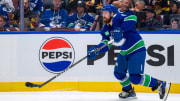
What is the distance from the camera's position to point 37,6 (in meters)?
6.12

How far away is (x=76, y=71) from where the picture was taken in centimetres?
591

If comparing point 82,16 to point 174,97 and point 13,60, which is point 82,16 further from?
point 174,97

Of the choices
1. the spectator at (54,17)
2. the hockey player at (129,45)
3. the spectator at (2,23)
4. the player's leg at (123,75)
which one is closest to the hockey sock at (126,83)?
the player's leg at (123,75)

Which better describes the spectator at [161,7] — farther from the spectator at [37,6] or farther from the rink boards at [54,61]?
the spectator at [37,6]

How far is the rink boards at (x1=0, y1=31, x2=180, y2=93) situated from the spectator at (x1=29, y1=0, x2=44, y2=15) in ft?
1.23

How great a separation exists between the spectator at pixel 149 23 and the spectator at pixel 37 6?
4.94 ft

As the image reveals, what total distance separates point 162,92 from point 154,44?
1.16 meters

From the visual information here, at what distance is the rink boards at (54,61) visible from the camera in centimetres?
591

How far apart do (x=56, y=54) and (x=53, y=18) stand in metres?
0.55

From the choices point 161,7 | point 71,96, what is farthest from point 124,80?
point 161,7

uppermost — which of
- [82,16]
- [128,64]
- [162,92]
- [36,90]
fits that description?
[82,16]

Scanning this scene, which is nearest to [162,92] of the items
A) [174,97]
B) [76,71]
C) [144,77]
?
[144,77]

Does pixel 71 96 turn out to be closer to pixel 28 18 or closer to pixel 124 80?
pixel 124 80

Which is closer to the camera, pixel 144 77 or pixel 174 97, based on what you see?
pixel 144 77
